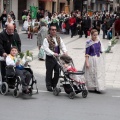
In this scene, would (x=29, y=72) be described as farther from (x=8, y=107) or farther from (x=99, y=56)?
(x=99, y=56)

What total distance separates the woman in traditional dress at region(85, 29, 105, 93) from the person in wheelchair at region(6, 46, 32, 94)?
172 centimetres

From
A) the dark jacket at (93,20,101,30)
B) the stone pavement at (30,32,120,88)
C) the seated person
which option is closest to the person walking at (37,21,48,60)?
the stone pavement at (30,32,120,88)

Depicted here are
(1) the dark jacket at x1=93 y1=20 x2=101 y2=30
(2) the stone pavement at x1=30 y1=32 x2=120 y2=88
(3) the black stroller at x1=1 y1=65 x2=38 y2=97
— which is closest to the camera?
(3) the black stroller at x1=1 y1=65 x2=38 y2=97

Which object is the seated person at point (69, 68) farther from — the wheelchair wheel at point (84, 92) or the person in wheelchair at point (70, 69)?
the wheelchair wheel at point (84, 92)

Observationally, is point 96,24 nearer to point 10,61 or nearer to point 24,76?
point 10,61

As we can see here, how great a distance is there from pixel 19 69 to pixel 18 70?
0.08 meters

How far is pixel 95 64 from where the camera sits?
10.6 meters

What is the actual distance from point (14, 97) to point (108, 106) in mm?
2141

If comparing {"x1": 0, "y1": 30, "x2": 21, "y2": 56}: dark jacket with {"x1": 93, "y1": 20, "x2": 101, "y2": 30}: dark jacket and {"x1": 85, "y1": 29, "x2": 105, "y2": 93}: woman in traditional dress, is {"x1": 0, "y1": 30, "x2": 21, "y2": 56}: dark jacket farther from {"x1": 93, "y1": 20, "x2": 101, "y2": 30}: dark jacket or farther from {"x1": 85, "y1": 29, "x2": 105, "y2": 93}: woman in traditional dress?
{"x1": 93, "y1": 20, "x2": 101, "y2": 30}: dark jacket

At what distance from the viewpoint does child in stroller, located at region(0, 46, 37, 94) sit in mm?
9578

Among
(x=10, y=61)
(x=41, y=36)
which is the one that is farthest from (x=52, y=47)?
(x=41, y=36)

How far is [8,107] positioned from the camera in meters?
8.77

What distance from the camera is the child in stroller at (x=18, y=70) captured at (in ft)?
31.4

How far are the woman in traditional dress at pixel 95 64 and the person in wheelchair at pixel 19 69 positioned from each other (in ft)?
5.64
